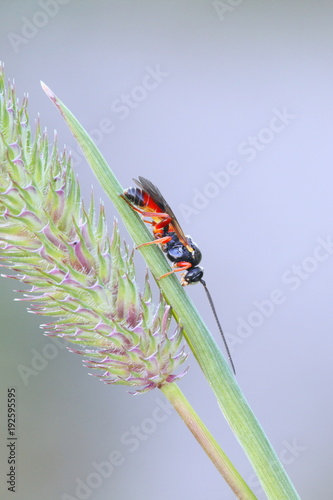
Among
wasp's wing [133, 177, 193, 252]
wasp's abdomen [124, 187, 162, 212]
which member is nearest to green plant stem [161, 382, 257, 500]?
wasp's abdomen [124, 187, 162, 212]

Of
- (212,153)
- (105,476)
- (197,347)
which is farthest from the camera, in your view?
(212,153)

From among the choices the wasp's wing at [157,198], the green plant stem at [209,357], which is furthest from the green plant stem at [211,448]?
the wasp's wing at [157,198]

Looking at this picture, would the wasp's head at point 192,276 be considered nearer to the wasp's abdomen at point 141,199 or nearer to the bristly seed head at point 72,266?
the wasp's abdomen at point 141,199

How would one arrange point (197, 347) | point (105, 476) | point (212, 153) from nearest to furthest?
point (197, 347) < point (105, 476) < point (212, 153)

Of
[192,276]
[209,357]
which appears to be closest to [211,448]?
[209,357]

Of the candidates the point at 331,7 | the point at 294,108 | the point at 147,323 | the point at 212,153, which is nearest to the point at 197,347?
the point at 147,323

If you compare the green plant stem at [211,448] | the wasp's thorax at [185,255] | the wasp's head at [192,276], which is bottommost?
the green plant stem at [211,448]

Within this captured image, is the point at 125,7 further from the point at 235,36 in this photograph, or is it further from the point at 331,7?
the point at 331,7

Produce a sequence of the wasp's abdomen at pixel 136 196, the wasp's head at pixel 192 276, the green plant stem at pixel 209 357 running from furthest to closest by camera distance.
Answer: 1. the wasp's head at pixel 192 276
2. the wasp's abdomen at pixel 136 196
3. the green plant stem at pixel 209 357
